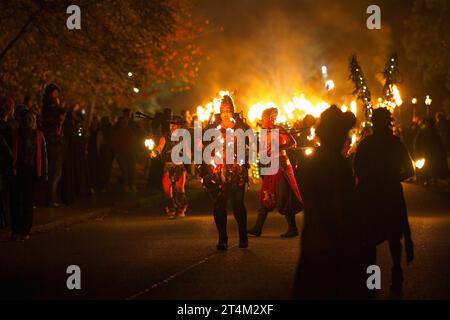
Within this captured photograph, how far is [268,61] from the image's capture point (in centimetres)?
7400

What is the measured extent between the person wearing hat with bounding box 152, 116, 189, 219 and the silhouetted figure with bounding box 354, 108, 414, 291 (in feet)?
26.5

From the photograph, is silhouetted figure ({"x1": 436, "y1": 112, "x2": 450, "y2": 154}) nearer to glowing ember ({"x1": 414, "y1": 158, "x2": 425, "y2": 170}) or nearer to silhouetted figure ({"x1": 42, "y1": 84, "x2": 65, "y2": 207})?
glowing ember ({"x1": 414, "y1": 158, "x2": 425, "y2": 170})

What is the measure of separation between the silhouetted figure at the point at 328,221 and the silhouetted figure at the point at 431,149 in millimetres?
19838

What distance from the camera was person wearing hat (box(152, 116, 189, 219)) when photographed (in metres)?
17.8

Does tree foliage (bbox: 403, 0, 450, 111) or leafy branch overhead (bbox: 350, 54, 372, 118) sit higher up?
tree foliage (bbox: 403, 0, 450, 111)

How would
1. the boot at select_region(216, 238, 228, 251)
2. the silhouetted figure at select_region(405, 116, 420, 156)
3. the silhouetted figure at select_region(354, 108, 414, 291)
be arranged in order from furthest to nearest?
the silhouetted figure at select_region(405, 116, 420, 156) < the boot at select_region(216, 238, 228, 251) < the silhouetted figure at select_region(354, 108, 414, 291)

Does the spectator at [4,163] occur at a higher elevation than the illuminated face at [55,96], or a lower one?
lower

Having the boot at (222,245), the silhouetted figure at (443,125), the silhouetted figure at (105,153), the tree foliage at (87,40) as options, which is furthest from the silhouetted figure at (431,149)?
the boot at (222,245)

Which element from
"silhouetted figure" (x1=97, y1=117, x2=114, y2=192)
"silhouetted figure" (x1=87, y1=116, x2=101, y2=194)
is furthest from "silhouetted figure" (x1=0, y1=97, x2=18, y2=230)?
"silhouetted figure" (x1=97, y1=117, x2=114, y2=192)

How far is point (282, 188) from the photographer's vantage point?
48.3 feet

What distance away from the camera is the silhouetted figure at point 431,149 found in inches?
1083

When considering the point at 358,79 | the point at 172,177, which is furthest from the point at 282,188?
the point at 172,177

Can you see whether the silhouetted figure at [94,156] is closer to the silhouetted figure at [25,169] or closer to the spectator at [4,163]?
the spectator at [4,163]

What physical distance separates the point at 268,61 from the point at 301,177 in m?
66.3
